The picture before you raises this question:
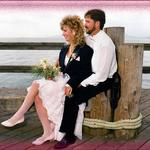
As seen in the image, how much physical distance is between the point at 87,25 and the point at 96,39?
210 millimetres

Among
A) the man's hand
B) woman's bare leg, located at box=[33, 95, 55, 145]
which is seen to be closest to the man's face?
the man's hand

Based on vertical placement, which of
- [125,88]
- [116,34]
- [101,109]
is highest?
[116,34]

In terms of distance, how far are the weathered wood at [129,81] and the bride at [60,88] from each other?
15.2 inches

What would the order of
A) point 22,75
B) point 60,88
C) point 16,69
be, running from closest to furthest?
point 60,88, point 16,69, point 22,75

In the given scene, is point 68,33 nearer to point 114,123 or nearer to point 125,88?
point 125,88

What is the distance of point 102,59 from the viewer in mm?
5617

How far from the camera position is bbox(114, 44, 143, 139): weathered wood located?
18.9 ft

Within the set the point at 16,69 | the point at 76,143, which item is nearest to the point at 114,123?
the point at 76,143

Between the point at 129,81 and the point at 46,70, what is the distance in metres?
0.97

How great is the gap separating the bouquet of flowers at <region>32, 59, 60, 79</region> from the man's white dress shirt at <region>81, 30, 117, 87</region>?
349mm

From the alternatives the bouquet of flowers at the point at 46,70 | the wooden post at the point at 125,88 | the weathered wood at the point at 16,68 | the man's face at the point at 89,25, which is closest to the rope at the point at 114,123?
the wooden post at the point at 125,88

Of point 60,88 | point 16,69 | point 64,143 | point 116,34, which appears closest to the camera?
point 64,143

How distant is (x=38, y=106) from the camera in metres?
5.71

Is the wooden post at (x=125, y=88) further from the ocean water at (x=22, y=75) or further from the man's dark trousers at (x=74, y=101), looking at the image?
the ocean water at (x=22, y=75)
